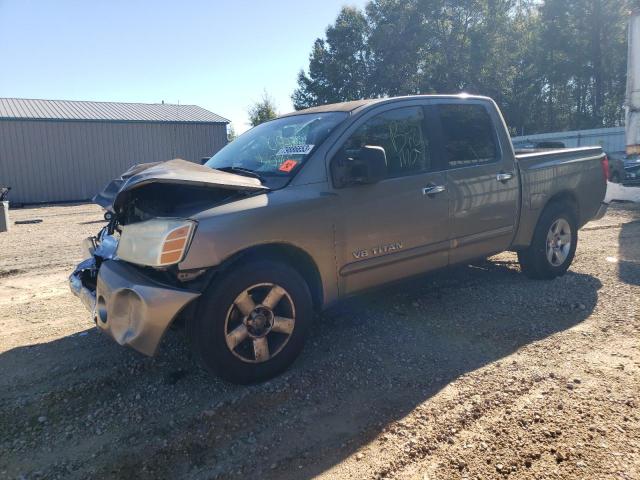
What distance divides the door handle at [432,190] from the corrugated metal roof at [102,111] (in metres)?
24.0

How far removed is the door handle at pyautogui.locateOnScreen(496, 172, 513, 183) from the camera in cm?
483

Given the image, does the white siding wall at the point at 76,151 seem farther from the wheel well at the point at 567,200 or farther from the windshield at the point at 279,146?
the wheel well at the point at 567,200

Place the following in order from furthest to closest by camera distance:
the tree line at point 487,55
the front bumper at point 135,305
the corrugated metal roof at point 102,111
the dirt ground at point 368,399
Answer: the tree line at point 487,55 → the corrugated metal roof at point 102,111 → the front bumper at point 135,305 → the dirt ground at point 368,399

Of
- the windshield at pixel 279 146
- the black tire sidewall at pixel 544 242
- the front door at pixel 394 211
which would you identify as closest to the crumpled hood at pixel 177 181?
the windshield at pixel 279 146

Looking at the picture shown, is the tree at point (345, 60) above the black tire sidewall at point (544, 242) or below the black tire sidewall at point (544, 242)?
above

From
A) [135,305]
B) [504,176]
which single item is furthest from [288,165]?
[504,176]

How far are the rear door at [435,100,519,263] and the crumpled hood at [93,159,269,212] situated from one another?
191 centimetres

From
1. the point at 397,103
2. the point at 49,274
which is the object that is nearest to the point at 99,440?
the point at 397,103

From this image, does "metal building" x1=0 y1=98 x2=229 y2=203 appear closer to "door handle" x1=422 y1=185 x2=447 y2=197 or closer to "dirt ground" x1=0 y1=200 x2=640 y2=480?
"dirt ground" x1=0 y1=200 x2=640 y2=480

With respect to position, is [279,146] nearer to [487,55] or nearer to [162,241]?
[162,241]

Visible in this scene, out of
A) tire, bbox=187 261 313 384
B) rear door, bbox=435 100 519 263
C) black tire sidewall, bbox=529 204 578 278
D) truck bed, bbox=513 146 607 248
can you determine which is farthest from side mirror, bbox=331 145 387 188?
black tire sidewall, bbox=529 204 578 278

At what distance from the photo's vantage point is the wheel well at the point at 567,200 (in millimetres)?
5504

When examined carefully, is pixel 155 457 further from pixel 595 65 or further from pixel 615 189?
pixel 595 65

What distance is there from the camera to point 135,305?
3.03 meters
